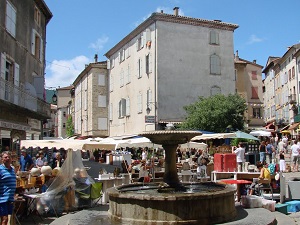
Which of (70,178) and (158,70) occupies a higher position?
(158,70)

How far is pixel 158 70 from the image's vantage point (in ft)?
108

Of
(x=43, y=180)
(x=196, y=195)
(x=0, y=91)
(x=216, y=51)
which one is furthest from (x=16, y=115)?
(x=216, y=51)

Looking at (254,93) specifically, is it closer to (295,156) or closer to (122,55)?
(122,55)

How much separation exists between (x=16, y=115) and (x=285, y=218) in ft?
53.3

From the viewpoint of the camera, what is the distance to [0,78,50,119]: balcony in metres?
17.7

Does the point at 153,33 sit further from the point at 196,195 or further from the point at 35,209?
the point at 196,195

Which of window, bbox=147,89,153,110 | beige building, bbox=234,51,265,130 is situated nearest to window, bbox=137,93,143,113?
window, bbox=147,89,153,110

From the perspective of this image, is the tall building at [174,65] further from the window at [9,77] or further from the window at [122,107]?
the window at [9,77]

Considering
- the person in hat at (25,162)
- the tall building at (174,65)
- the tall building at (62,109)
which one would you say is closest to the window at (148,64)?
the tall building at (174,65)

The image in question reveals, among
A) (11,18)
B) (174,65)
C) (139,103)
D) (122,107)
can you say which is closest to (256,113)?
(122,107)

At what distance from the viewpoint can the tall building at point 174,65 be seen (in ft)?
108

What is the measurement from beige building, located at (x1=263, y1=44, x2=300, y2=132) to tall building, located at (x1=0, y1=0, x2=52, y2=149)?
25983 mm

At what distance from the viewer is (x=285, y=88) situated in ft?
152

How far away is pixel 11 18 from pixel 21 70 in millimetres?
3151
